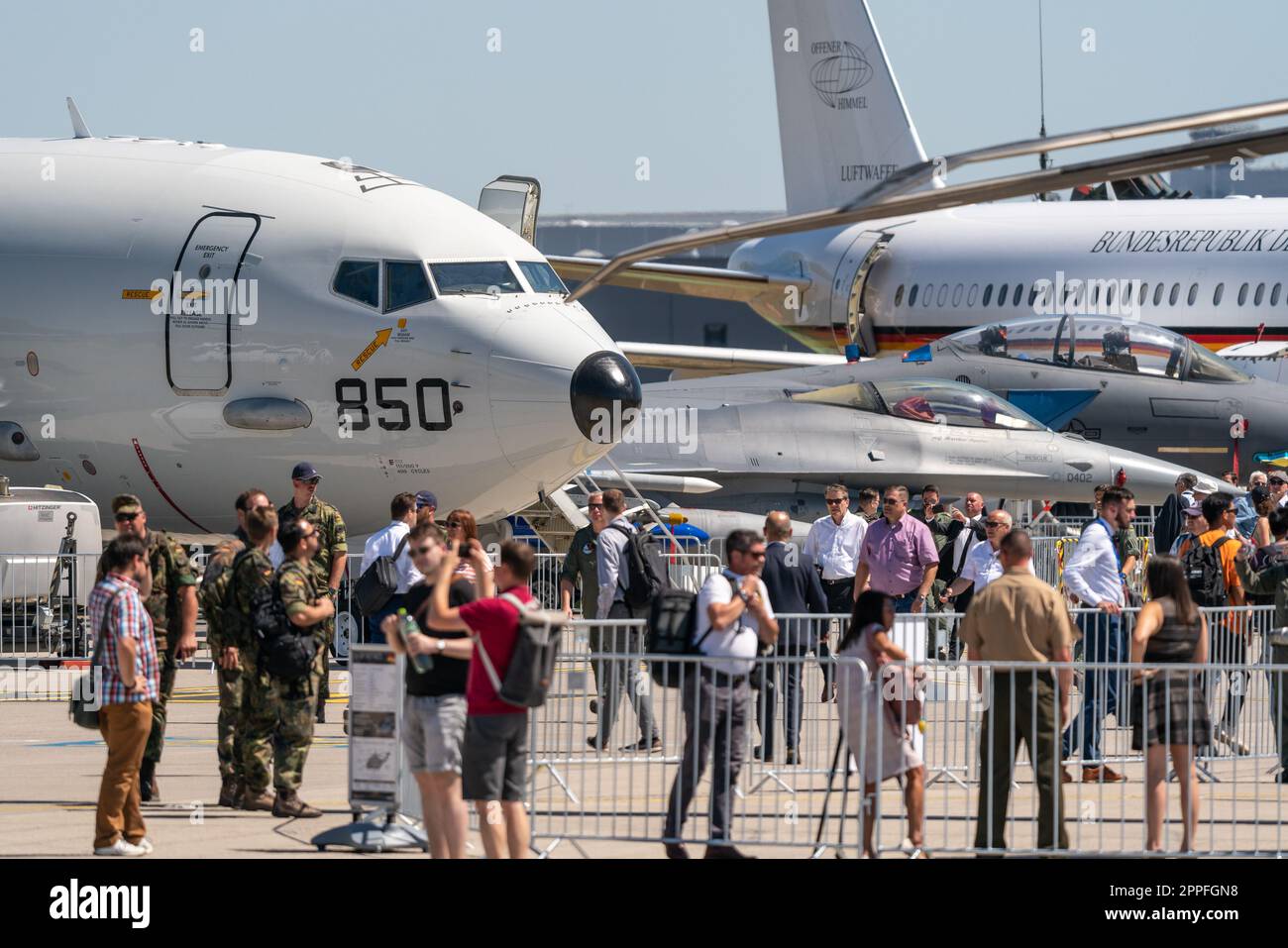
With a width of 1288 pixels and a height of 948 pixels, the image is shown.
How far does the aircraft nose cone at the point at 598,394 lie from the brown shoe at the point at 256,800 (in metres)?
6.00

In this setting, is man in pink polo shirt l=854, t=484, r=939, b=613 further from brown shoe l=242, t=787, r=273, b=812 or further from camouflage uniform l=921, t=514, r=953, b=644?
brown shoe l=242, t=787, r=273, b=812

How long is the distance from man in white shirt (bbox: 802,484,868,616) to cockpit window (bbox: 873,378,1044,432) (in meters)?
7.32

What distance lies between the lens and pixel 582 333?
16219 millimetres

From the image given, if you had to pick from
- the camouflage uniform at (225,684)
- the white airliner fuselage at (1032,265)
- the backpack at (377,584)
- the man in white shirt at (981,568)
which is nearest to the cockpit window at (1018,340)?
the white airliner fuselage at (1032,265)

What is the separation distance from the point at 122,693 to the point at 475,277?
8.00m

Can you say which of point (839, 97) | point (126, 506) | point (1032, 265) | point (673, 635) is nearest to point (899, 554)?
point (673, 635)

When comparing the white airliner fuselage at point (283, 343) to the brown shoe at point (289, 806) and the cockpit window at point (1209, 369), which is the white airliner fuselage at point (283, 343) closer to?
the brown shoe at point (289, 806)

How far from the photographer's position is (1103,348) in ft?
86.1

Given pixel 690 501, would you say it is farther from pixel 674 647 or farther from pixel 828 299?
pixel 828 299

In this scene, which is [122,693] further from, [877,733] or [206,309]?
[206,309]

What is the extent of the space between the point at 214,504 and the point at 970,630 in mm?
9482

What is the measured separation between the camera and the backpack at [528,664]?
787 cm

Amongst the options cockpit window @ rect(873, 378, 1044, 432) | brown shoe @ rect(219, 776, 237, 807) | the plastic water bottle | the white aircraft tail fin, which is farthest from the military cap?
the white aircraft tail fin

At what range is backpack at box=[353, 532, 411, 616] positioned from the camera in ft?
40.4
